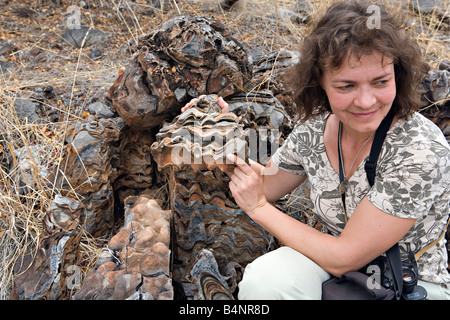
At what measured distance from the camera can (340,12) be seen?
1750 millimetres

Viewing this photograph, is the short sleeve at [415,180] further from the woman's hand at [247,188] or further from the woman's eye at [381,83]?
the woman's hand at [247,188]

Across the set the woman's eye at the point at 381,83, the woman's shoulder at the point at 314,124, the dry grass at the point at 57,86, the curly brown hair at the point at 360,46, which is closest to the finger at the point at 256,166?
the woman's shoulder at the point at 314,124

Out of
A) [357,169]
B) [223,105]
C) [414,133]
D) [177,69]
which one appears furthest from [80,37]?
[414,133]

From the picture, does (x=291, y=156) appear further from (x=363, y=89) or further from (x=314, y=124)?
(x=363, y=89)

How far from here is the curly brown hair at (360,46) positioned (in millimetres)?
1650

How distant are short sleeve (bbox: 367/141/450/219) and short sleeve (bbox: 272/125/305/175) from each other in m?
0.56

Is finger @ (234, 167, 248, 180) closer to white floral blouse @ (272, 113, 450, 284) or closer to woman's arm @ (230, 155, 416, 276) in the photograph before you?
woman's arm @ (230, 155, 416, 276)

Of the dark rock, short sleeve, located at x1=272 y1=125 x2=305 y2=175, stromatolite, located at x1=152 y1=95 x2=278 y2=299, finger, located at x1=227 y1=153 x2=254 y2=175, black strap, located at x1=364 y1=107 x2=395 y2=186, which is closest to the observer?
black strap, located at x1=364 y1=107 x2=395 y2=186

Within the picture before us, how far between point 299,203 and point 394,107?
1.30 metres

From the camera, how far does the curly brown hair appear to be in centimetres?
165

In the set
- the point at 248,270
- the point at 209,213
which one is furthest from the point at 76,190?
the point at 248,270

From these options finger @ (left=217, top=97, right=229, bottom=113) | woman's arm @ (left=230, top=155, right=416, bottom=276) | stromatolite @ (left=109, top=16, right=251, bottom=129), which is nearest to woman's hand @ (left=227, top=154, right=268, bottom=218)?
woman's arm @ (left=230, top=155, right=416, bottom=276)

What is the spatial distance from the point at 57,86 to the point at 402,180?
3.46 meters

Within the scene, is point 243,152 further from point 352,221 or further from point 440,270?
point 440,270
